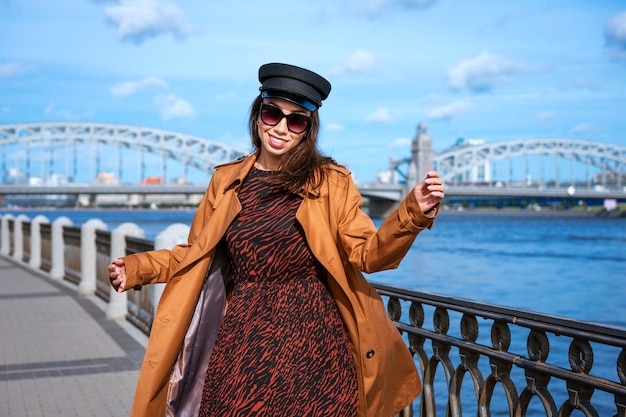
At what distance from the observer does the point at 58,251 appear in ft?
44.2

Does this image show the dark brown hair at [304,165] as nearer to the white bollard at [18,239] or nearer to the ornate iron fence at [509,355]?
the ornate iron fence at [509,355]

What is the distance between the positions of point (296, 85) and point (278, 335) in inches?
29.9

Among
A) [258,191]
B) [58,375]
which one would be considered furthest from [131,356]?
[258,191]

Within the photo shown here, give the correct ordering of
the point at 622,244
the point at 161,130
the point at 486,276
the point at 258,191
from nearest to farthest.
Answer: the point at 258,191
the point at 486,276
the point at 622,244
the point at 161,130

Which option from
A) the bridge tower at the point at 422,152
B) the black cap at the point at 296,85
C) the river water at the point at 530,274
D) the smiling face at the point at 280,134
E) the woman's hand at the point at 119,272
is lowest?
the river water at the point at 530,274

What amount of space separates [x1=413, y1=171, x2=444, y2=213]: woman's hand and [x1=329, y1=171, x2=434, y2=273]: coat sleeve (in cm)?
2

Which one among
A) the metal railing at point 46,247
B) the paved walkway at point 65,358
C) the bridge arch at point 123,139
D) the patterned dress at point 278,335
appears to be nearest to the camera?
the patterned dress at point 278,335

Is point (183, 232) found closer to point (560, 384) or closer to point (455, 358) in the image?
point (560, 384)

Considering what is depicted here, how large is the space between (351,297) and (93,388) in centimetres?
366

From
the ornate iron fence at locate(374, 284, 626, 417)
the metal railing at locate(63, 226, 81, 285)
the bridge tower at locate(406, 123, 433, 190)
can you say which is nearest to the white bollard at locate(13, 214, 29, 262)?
the metal railing at locate(63, 226, 81, 285)

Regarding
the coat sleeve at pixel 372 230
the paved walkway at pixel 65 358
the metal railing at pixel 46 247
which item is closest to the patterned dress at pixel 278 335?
the coat sleeve at pixel 372 230

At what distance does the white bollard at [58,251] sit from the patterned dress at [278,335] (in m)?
11.3

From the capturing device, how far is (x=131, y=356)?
6.69 meters

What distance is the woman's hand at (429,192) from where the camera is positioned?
2.16 m
